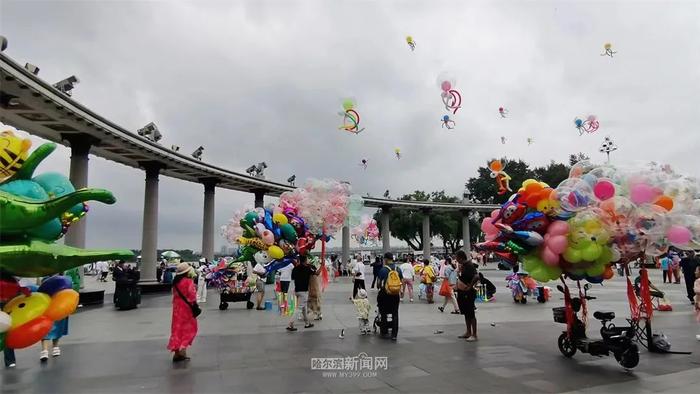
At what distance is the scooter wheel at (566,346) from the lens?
756 cm

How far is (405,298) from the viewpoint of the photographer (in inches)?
705

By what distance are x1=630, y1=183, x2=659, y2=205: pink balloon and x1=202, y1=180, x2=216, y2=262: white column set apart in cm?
2193

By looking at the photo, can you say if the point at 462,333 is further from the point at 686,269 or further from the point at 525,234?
the point at 686,269

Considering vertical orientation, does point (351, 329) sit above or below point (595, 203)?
below

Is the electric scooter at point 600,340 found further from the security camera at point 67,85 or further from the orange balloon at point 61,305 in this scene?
the security camera at point 67,85

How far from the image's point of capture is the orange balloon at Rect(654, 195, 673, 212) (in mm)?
7188

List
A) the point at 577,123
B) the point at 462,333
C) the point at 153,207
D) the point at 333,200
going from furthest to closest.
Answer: the point at 577,123
the point at 153,207
the point at 333,200
the point at 462,333

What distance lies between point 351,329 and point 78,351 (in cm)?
579

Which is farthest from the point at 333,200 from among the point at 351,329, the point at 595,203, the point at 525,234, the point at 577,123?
the point at 577,123

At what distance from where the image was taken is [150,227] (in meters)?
20.9

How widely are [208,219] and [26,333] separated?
21305mm

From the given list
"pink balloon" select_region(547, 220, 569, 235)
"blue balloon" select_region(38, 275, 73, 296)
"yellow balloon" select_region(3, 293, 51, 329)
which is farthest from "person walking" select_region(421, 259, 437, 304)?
"yellow balloon" select_region(3, 293, 51, 329)

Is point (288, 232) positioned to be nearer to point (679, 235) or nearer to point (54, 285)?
point (54, 285)

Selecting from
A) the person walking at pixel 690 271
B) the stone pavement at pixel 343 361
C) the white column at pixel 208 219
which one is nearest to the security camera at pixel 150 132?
the white column at pixel 208 219
